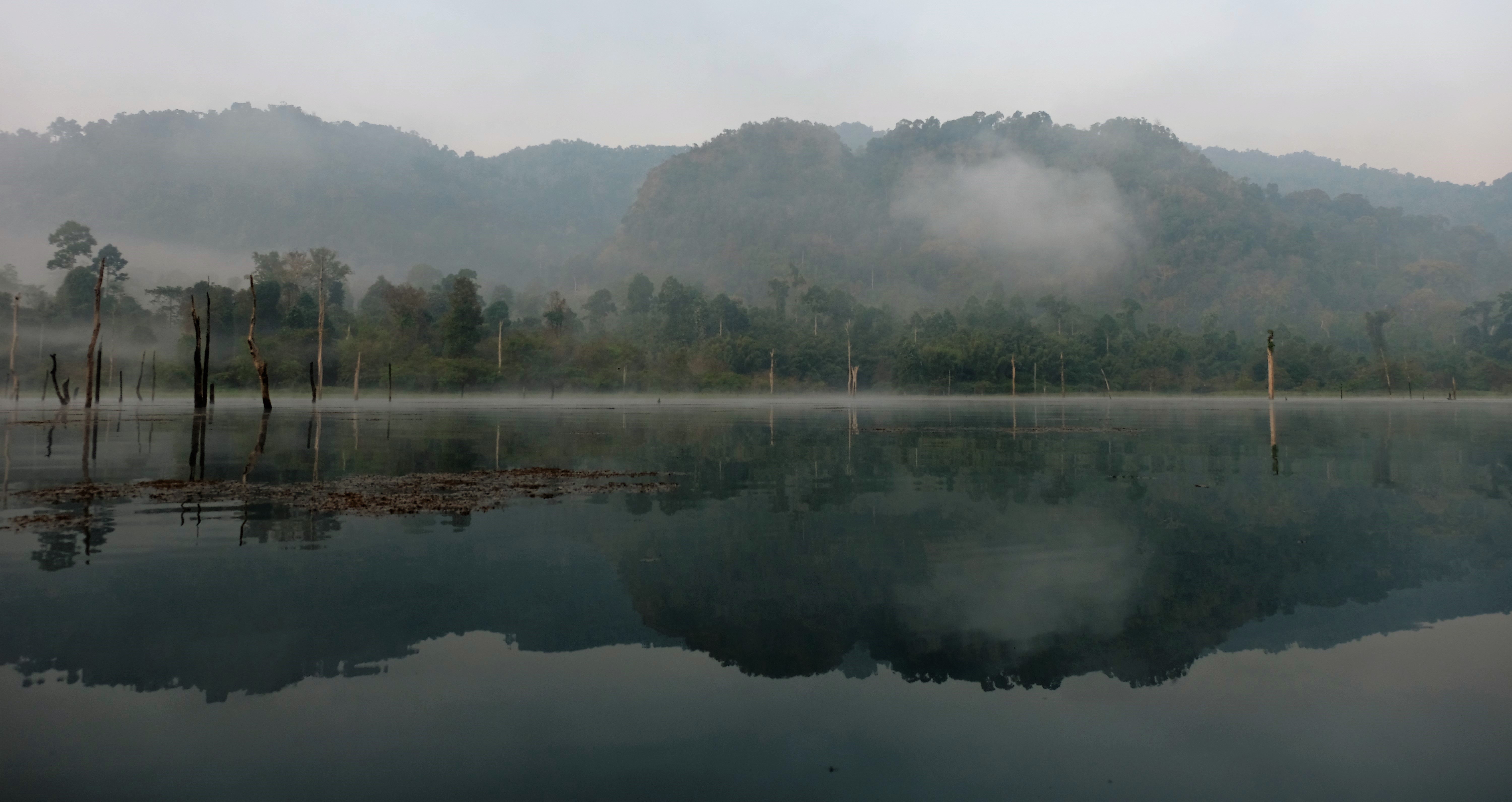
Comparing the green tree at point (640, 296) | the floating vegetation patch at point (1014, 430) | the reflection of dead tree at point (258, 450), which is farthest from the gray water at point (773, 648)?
the green tree at point (640, 296)

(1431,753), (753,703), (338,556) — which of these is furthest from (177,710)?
(1431,753)

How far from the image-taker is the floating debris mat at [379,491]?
39.5 feet

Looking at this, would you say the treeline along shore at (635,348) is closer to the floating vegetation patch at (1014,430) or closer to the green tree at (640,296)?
the green tree at (640,296)

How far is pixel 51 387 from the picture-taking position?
93812mm

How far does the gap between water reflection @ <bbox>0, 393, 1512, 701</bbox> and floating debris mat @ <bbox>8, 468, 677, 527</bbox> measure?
0.65m

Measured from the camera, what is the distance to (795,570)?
322 inches

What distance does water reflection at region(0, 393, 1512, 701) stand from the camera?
5.87 metres

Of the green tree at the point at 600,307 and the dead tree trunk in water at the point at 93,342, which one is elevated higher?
the green tree at the point at 600,307

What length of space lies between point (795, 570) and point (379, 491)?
8542 mm

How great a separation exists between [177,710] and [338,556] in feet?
13.1

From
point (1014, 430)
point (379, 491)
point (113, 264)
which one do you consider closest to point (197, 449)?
point (379, 491)

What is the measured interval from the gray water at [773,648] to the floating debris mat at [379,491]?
52 centimetres

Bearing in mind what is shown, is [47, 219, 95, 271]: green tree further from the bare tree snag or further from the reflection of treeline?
the reflection of treeline

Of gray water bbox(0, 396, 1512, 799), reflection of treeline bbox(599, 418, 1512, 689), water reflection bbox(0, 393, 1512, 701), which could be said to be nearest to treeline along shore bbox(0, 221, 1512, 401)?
water reflection bbox(0, 393, 1512, 701)
